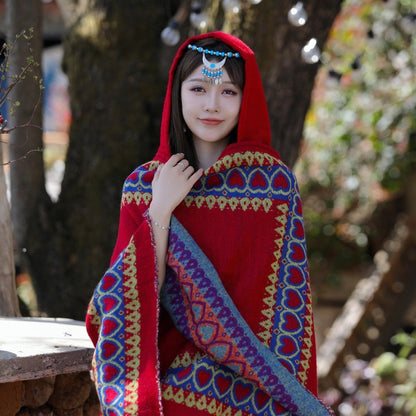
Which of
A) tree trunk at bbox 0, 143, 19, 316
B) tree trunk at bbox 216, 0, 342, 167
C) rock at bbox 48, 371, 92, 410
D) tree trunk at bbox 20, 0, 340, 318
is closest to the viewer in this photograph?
rock at bbox 48, 371, 92, 410

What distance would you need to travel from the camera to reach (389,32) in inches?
229

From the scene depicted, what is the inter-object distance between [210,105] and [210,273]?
0.48 m

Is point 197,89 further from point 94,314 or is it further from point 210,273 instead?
point 94,314

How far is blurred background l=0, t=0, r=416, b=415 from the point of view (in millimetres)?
3213

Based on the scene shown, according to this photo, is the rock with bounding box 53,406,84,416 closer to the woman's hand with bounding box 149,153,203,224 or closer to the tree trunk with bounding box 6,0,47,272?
the woman's hand with bounding box 149,153,203,224

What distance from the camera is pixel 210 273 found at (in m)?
2.04

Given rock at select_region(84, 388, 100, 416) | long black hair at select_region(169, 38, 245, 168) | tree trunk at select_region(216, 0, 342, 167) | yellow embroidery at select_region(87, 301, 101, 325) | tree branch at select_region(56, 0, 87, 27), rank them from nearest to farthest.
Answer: yellow embroidery at select_region(87, 301, 101, 325), long black hair at select_region(169, 38, 245, 168), rock at select_region(84, 388, 100, 416), tree trunk at select_region(216, 0, 342, 167), tree branch at select_region(56, 0, 87, 27)

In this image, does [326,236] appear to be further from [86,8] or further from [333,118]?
[86,8]

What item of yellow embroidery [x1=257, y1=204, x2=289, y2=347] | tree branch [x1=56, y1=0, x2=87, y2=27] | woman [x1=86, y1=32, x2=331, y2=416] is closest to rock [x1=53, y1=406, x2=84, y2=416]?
woman [x1=86, y1=32, x2=331, y2=416]

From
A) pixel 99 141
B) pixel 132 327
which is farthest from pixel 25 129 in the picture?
pixel 132 327

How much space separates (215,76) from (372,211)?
13.7 feet

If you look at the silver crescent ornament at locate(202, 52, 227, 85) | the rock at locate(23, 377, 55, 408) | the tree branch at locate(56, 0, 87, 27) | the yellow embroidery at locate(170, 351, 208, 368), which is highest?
the tree branch at locate(56, 0, 87, 27)

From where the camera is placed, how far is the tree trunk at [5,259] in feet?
9.25

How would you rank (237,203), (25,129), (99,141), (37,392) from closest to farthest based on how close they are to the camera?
1. (237,203)
2. (37,392)
3. (25,129)
4. (99,141)
